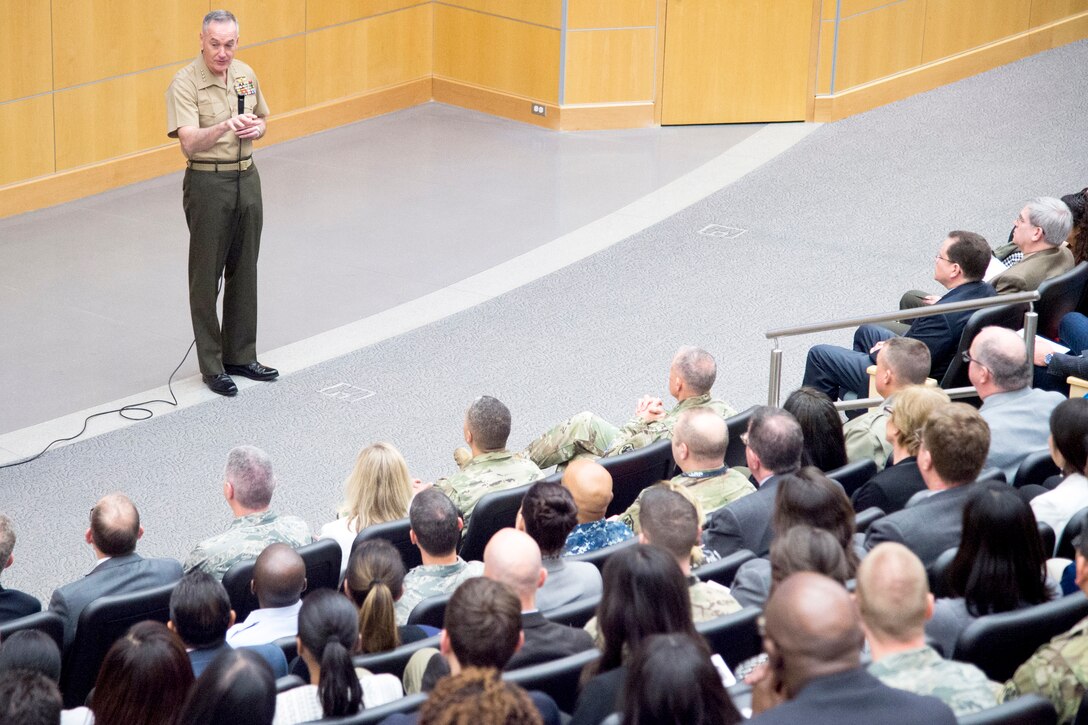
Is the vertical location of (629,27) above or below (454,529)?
above

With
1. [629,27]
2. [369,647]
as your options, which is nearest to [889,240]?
[629,27]

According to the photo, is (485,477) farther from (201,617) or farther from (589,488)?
(201,617)

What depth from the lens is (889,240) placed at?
8.77 metres

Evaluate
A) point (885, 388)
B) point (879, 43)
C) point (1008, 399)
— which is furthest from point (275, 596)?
point (879, 43)

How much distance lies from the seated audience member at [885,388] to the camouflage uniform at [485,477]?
44.6 inches

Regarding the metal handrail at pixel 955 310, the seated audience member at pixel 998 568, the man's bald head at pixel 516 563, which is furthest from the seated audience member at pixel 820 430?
the man's bald head at pixel 516 563

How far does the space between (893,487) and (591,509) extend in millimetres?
950

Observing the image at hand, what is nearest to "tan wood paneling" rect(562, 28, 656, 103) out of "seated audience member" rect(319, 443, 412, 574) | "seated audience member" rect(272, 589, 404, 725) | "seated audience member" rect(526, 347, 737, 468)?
"seated audience member" rect(526, 347, 737, 468)

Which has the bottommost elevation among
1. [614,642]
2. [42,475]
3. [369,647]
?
[42,475]

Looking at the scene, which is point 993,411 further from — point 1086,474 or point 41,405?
point 41,405

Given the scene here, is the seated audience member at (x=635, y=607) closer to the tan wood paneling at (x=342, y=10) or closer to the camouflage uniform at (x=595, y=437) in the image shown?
the camouflage uniform at (x=595, y=437)

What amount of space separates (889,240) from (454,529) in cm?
532

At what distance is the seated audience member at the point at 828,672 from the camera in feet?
8.82

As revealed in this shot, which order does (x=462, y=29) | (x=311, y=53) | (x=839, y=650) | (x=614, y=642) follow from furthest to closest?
(x=462, y=29) → (x=311, y=53) → (x=614, y=642) → (x=839, y=650)
